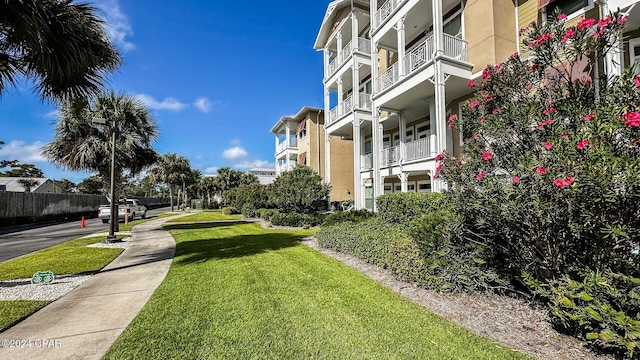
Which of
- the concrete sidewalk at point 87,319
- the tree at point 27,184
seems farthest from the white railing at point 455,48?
the tree at point 27,184

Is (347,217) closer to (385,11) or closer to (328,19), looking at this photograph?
(385,11)

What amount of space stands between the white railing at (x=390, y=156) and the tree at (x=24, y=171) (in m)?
62.4

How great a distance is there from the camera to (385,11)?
14.7m

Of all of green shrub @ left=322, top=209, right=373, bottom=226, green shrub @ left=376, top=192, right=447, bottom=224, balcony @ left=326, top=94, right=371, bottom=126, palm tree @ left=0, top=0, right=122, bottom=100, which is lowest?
green shrub @ left=322, top=209, right=373, bottom=226

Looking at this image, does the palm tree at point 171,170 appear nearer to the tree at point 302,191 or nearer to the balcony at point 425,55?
the tree at point 302,191

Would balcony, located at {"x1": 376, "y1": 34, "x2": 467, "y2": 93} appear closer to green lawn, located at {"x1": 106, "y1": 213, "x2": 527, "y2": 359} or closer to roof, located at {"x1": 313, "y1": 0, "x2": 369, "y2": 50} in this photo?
roof, located at {"x1": 313, "y1": 0, "x2": 369, "y2": 50}

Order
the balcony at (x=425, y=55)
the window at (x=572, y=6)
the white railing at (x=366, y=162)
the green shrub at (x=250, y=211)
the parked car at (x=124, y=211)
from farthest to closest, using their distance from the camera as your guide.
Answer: the green shrub at (x=250, y=211) → the parked car at (x=124, y=211) → the white railing at (x=366, y=162) → the balcony at (x=425, y=55) → the window at (x=572, y=6)

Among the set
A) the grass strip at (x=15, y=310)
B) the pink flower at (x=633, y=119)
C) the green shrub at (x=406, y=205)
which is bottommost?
the grass strip at (x=15, y=310)

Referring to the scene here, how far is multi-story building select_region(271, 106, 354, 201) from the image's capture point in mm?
25328

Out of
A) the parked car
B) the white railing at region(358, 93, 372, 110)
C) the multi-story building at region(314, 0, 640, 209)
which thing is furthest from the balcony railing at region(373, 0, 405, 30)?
the parked car

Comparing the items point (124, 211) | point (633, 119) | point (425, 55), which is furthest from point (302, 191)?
point (124, 211)

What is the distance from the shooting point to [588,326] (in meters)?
3.17

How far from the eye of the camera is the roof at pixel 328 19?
18.4 meters

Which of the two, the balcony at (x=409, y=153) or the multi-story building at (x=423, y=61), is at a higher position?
the multi-story building at (x=423, y=61)
